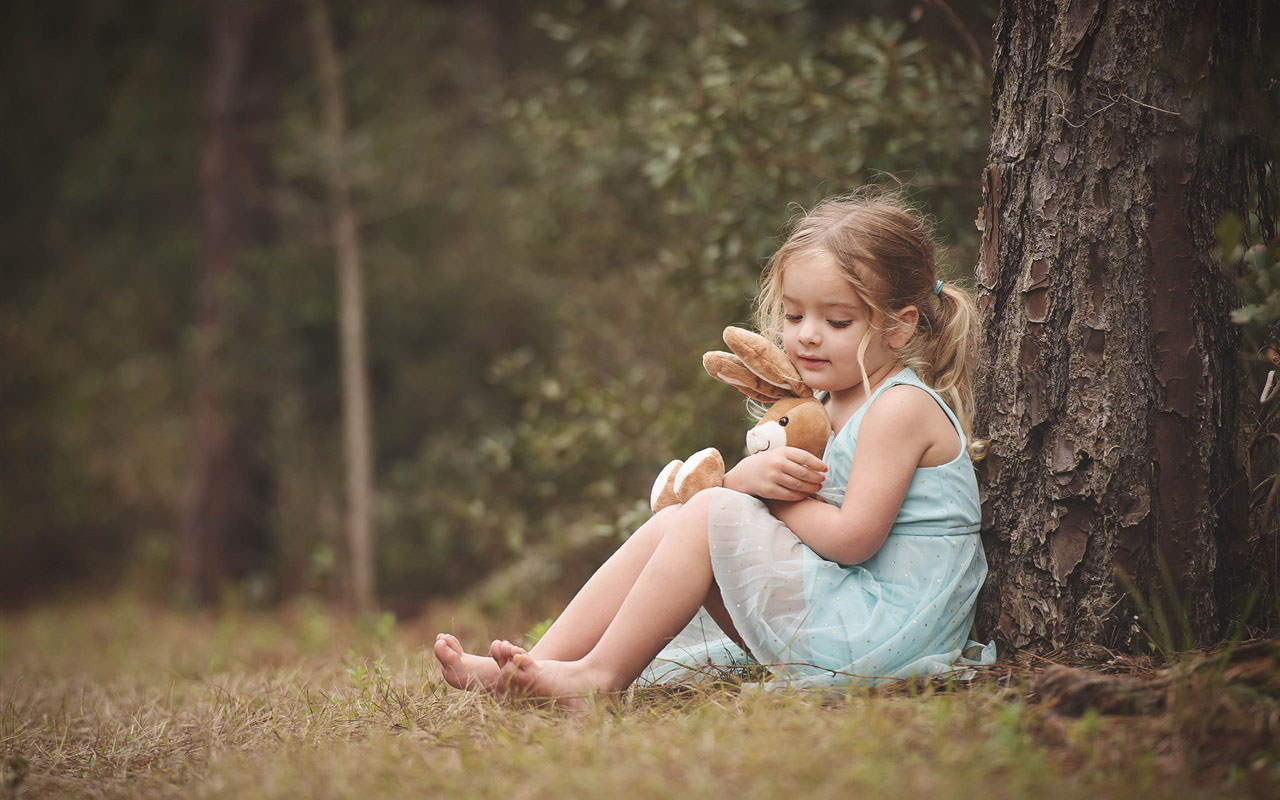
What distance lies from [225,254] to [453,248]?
6.25 ft

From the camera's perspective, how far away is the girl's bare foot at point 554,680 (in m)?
2.58

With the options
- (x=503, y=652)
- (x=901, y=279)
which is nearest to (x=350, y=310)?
(x=503, y=652)

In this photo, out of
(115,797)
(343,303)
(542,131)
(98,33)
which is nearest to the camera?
(115,797)

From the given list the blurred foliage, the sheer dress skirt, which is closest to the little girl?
the sheer dress skirt

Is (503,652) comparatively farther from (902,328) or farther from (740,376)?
(902,328)

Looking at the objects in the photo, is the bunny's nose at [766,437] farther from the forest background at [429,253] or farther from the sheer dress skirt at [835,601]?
the forest background at [429,253]

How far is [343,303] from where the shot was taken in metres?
8.52

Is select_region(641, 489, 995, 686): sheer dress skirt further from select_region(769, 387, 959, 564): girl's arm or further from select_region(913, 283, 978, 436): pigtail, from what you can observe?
select_region(913, 283, 978, 436): pigtail

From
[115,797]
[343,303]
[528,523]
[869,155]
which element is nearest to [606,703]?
[115,797]

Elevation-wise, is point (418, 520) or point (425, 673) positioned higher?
point (425, 673)

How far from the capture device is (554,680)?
2.60 meters

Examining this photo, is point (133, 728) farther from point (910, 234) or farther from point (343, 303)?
point (343, 303)

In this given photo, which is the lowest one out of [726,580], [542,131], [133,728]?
[133,728]

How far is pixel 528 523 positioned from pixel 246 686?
103 inches
